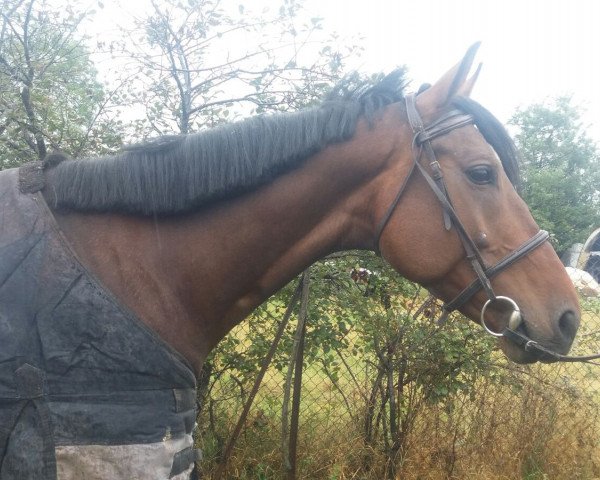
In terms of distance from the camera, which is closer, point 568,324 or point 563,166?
point 568,324

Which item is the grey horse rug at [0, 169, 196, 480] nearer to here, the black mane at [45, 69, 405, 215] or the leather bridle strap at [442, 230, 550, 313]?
the black mane at [45, 69, 405, 215]

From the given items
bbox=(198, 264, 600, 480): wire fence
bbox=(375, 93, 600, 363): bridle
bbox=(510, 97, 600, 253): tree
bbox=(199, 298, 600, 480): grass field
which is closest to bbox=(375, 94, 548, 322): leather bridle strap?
bbox=(375, 93, 600, 363): bridle

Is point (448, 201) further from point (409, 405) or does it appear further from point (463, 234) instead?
point (409, 405)

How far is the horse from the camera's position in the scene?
4.61ft

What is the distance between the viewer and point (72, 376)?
4.62 ft

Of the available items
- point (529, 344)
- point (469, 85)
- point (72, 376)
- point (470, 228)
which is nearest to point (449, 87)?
point (469, 85)

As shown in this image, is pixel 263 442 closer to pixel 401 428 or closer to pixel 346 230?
pixel 401 428

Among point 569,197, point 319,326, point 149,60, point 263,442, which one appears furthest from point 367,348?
point 569,197

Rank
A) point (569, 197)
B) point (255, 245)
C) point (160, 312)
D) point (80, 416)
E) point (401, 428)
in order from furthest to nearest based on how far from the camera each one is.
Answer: point (569, 197), point (401, 428), point (255, 245), point (160, 312), point (80, 416)

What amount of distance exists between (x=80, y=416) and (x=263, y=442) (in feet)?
8.59

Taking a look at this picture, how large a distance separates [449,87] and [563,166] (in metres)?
34.7

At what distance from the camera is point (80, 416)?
1389 millimetres

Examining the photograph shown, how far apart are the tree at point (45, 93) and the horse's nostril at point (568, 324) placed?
2969 millimetres

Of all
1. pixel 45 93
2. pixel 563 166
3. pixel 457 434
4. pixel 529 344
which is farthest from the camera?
pixel 563 166
